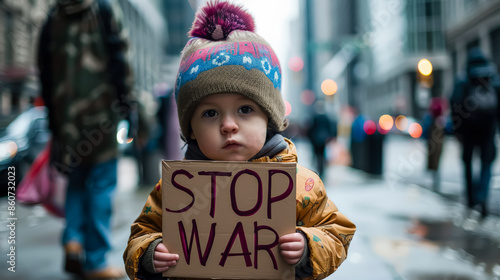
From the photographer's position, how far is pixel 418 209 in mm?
6332

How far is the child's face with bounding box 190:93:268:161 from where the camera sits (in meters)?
1.69

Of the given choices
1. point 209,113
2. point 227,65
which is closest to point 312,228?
point 209,113

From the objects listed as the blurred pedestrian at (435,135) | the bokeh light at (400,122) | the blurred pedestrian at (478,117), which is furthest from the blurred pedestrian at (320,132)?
the bokeh light at (400,122)

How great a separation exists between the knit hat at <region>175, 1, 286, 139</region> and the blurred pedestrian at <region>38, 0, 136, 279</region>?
1.80 metres

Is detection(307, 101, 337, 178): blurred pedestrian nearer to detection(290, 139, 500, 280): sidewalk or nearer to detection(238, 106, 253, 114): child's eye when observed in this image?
detection(290, 139, 500, 280): sidewalk

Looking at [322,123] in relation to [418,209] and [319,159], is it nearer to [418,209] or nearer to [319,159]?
[319,159]

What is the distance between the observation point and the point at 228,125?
1649mm

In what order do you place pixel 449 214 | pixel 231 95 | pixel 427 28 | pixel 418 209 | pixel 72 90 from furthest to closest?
1. pixel 427 28
2. pixel 418 209
3. pixel 449 214
4. pixel 72 90
5. pixel 231 95

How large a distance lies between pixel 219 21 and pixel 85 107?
6.53ft

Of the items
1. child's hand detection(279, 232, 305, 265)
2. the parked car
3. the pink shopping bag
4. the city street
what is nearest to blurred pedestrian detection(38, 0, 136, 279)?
the pink shopping bag

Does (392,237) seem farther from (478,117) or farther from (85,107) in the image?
(85,107)

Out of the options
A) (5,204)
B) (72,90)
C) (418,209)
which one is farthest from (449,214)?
(5,204)

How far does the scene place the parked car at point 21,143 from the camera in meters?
6.77

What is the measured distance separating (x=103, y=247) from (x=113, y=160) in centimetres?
69
